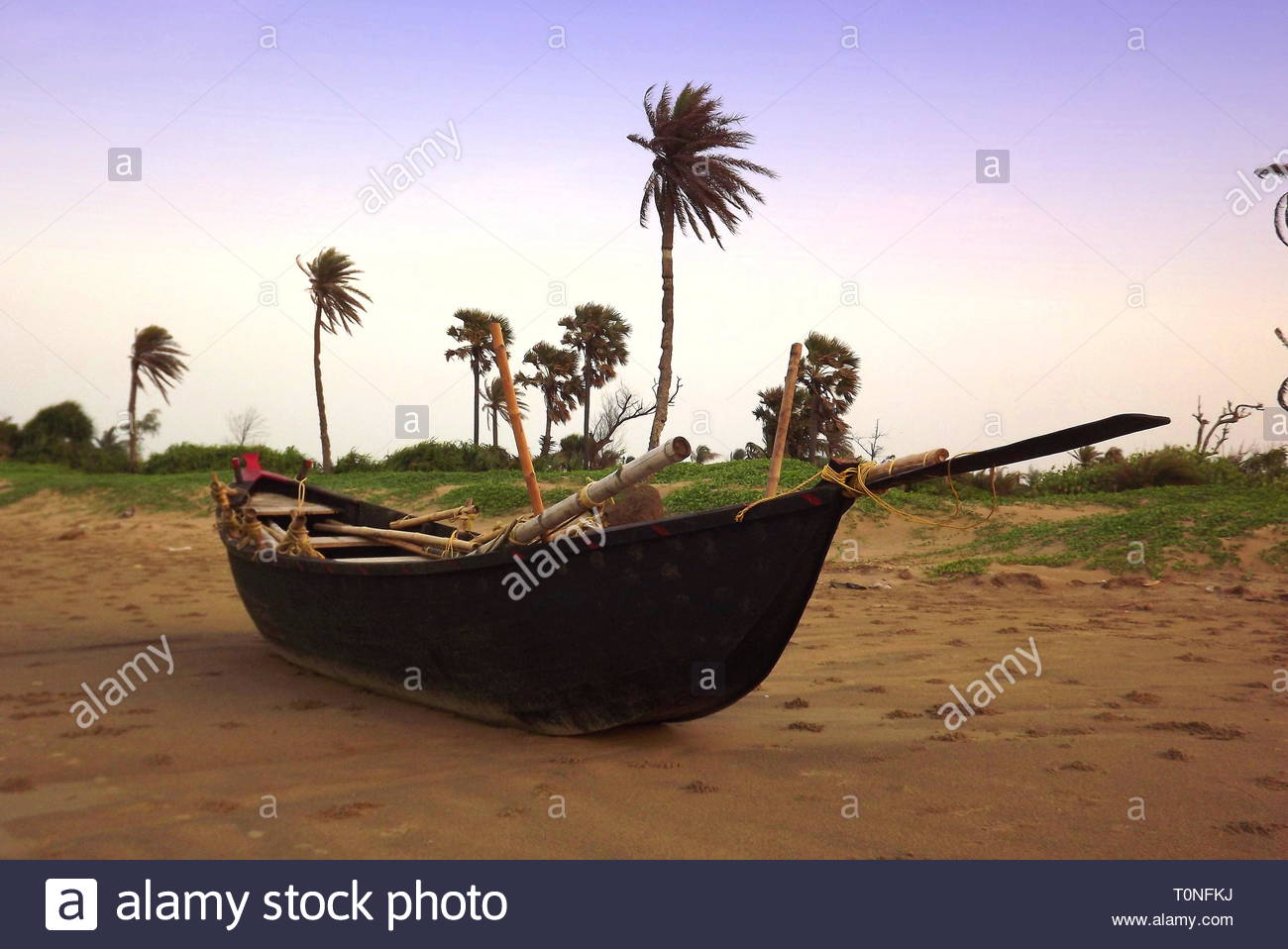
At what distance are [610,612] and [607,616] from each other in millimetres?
28

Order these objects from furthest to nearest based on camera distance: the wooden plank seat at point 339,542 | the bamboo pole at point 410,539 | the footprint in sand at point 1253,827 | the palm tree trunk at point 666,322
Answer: the palm tree trunk at point 666,322 < the wooden plank seat at point 339,542 < the bamboo pole at point 410,539 < the footprint in sand at point 1253,827

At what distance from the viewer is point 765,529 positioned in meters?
4.09

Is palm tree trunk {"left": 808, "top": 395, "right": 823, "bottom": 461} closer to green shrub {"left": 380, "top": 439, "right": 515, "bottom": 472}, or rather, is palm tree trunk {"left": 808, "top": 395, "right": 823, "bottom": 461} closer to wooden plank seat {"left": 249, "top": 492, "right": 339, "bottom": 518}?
green shrub {"left": 380, "top": 439, "right": 515, "bottom": 472}

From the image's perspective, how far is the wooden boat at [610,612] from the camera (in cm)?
411

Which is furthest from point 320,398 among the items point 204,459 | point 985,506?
point 985,506

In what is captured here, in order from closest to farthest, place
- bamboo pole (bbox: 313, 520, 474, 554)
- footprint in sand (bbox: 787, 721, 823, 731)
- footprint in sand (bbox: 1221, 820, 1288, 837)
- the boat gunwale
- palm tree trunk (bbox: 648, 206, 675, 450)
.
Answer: footprint in sand (bbox: 1221, 820, 1288, 837), the boat gunwale, footprint in sand (bbox: 787, 721, 823, 731), bamboo pole (bbox: 313, 520, 474, 554), palm tree trunk (bbox: 648, 206, 675, 450)

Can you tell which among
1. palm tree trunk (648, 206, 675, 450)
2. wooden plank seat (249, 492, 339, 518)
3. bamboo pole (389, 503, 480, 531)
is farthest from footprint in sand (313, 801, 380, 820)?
palm tree trunk (648, 206, 675, 450)

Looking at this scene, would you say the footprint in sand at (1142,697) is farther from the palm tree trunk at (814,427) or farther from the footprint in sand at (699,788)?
the palm tree trunk at (814,427)

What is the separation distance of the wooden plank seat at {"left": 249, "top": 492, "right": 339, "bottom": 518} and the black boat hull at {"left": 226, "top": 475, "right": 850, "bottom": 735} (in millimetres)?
3306

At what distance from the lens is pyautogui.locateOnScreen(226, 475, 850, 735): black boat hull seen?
13.6ft

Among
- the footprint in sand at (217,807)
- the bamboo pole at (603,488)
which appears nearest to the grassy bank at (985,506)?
the bamboo pole at (603,488)

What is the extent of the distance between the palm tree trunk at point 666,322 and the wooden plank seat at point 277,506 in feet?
39.1

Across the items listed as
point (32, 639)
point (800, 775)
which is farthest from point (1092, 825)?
point (32, 639)

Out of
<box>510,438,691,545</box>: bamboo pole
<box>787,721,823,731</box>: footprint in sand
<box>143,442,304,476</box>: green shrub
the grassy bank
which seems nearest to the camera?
<box>510,438,691,545</box>: bamboo pole
